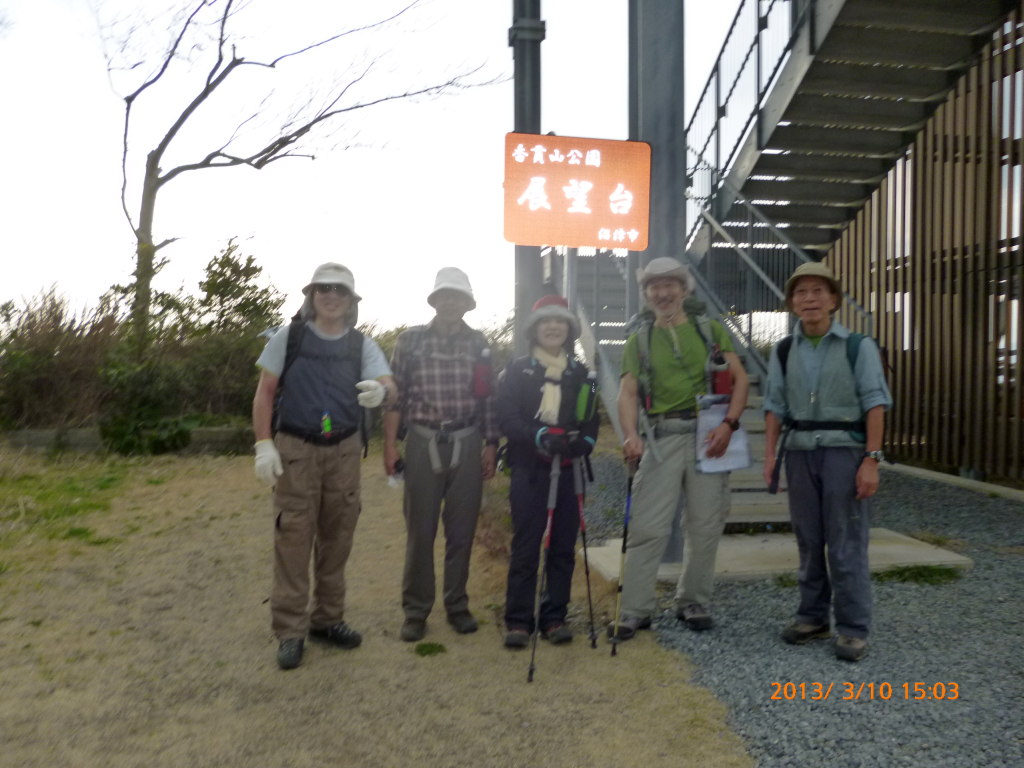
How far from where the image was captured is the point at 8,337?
11.1m

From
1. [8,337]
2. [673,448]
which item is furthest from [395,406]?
[8,337]

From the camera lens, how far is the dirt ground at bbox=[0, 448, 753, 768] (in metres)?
3.04

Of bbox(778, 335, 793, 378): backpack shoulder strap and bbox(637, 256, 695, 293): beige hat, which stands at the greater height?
bbox(637, 256, 695, 293): beige hat

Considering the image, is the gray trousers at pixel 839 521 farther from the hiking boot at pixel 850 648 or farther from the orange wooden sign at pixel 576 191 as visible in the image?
the orange wooden sign at pixel 576 191

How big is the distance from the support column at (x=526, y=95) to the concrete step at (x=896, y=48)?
137 inches

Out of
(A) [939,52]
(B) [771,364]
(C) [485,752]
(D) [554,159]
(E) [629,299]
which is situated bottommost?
(C) [485,752]

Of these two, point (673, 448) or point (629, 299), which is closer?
point (673, 448)

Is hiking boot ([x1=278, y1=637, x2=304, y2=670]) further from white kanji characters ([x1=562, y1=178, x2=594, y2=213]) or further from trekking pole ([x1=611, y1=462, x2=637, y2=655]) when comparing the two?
white kanji characters ([x1=562, y1=178, x2=594, y2=213])

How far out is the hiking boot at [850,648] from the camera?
3777mm

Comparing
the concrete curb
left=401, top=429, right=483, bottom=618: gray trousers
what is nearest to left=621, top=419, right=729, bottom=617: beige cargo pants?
left=401, top=429, right=483, bottom=618: gray trousers

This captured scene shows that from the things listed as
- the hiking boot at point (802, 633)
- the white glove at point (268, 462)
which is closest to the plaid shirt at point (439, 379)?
the white glove at point (268, 462)

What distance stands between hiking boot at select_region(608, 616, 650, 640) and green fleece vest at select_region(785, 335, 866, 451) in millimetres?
1164

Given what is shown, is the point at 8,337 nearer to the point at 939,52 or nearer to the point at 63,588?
the point at 63,588

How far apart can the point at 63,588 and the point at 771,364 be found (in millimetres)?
4404
